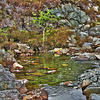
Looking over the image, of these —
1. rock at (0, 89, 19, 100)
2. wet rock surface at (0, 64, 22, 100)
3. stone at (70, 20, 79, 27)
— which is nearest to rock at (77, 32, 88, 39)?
stone at (70, 20, 79, 27)

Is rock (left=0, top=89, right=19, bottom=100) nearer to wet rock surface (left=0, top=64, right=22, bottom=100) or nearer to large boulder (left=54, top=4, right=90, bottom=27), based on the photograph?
wet rock surface (left=0, top=64, right=22, bottom=100)

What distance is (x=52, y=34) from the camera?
21422mm

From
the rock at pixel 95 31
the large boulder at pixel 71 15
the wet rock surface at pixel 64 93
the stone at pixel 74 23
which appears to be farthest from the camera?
the large boulder at pixel 71 15

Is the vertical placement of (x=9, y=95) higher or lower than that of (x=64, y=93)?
higher

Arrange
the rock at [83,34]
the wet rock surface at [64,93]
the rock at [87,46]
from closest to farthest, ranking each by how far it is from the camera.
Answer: the wet rock surface at [64,93]
the rock at [87,46]
the rock at [83,34]

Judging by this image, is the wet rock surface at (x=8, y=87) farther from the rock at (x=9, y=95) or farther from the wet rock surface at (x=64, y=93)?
the wet rock surface at (x=64, y=93)

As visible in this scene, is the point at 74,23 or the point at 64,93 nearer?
the point at 64,93

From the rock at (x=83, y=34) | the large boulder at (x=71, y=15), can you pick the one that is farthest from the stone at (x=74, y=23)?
the rock at (x=83, y=34)

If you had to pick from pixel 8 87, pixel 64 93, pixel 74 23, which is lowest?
pixel 64 93

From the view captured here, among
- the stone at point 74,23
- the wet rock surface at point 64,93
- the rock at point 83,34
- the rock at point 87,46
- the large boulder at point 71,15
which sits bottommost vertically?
the wet rock surface at point 64,93

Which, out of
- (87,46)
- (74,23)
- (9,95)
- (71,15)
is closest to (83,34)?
(74,23)

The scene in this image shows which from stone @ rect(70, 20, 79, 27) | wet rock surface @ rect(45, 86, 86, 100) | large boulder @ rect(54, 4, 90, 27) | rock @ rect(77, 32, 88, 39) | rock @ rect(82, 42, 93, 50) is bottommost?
wet rock surface @ rect(45, 86, 86, 100)

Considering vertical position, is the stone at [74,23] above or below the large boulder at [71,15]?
below

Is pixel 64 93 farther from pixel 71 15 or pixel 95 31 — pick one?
pixel 71 15
